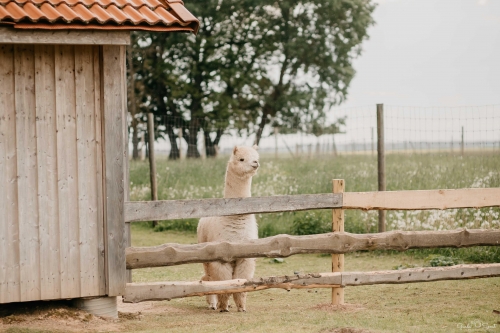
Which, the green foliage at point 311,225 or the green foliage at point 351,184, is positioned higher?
the green foliage at point 351,184

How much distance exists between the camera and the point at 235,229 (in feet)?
28.0

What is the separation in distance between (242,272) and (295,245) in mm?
794

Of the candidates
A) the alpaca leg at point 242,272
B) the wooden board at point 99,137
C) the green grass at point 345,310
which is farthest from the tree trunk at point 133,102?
the wooden board at point 99,137

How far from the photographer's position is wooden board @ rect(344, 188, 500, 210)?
8.34m

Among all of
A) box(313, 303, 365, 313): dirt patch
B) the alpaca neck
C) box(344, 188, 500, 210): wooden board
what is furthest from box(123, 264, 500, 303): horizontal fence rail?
the alpaca neck

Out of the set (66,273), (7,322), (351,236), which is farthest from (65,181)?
(351,236)

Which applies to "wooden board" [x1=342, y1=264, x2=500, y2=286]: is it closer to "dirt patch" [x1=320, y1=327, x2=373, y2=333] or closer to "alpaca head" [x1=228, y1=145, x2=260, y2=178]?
"dirt patch" [x1=320, y1=327, x2=373, y2=333]

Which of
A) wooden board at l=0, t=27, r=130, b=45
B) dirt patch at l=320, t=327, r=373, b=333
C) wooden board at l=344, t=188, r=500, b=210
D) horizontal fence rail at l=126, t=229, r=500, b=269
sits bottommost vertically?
dirt patch at l=320, t=327, r=373, b=333

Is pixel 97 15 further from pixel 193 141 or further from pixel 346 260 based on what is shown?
pixel 193 141

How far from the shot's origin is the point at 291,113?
34.7m

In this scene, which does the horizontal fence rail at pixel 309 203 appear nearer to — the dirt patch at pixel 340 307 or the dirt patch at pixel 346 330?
the dirt patch at pixel 340 307

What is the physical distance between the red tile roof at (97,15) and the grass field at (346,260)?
311cm

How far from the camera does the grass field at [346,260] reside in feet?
24.2

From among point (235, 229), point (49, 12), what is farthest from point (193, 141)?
point (49, 12)
